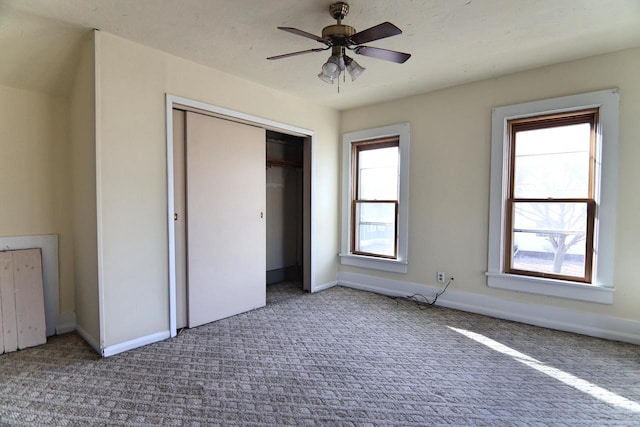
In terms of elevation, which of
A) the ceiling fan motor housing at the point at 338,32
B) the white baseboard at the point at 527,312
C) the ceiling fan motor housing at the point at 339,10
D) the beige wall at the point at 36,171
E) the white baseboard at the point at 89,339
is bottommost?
the white baseboard at the point at 89,339

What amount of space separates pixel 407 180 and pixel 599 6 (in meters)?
2.36

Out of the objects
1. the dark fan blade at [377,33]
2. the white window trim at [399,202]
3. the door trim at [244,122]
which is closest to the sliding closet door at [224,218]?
the door trim at [244,122]

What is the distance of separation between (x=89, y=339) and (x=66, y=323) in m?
→ 0.56

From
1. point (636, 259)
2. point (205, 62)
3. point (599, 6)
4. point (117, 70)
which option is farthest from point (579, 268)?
point (117, 70)

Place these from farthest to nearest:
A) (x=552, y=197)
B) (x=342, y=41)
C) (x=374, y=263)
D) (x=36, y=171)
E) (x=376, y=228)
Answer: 1. (x=376, y=228)
2. (x=374, y=263)
3. (x=552, y=197)
4. (x=36, y=171)
5. (x=342, y=41)

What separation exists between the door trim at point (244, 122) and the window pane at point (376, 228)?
0.79m

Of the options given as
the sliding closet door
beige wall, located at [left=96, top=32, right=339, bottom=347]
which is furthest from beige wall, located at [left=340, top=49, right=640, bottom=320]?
beige wall, located at [left=96, top=32, right=339, bottom=347]

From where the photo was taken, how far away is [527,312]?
3.31 meters

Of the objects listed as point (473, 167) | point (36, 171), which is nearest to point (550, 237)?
point (473, 167)

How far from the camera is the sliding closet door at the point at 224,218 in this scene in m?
3.20

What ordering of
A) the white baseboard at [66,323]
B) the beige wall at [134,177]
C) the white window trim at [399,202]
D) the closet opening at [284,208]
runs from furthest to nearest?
the closet opening at [284,208] < the white window trim at [399,202] < the white baseboard at [66,323] < the beige wall at [134,177]

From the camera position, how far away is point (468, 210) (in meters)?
3.72

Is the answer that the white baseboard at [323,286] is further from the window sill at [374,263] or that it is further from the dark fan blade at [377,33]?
the dark fan blade at [377,33]

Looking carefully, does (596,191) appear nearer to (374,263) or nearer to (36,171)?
(374,263)
